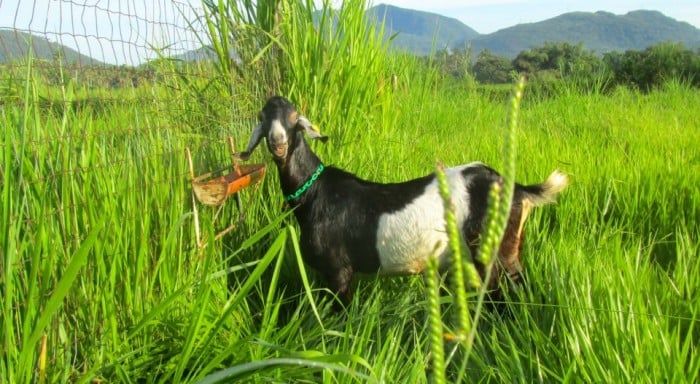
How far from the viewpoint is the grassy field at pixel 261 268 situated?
151 cm

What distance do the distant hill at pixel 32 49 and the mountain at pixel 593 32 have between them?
171541 mm

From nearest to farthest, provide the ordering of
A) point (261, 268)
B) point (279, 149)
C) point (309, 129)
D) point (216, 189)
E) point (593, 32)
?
point (261, 268) → point (216, 189) → point (279, 149) → point (309, 129) → point (593, 32)

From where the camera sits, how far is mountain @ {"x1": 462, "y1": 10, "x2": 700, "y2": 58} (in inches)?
6632

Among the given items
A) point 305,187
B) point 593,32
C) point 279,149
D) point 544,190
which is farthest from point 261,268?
point 593,32

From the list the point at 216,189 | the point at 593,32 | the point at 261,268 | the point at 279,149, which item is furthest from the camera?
the point at 593,32

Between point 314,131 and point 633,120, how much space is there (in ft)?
13.7

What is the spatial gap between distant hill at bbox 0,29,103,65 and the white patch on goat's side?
1.33 metres

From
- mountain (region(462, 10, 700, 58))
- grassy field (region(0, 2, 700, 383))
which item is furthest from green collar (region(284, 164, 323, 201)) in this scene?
mountain (region(462, 10, 700, 58))

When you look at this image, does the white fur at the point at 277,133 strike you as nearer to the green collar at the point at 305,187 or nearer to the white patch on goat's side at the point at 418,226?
the green collar at the point at 305,187

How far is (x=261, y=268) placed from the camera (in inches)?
57.0

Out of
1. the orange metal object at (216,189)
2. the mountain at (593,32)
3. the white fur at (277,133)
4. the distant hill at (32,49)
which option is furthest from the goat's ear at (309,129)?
the mountain at (593,32)

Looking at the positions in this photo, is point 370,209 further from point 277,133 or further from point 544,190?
point 544,190

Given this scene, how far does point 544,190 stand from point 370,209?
75 centimetres

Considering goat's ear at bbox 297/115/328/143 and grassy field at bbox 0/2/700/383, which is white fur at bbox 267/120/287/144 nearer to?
goat's ear at bbox 297/115/328/143
